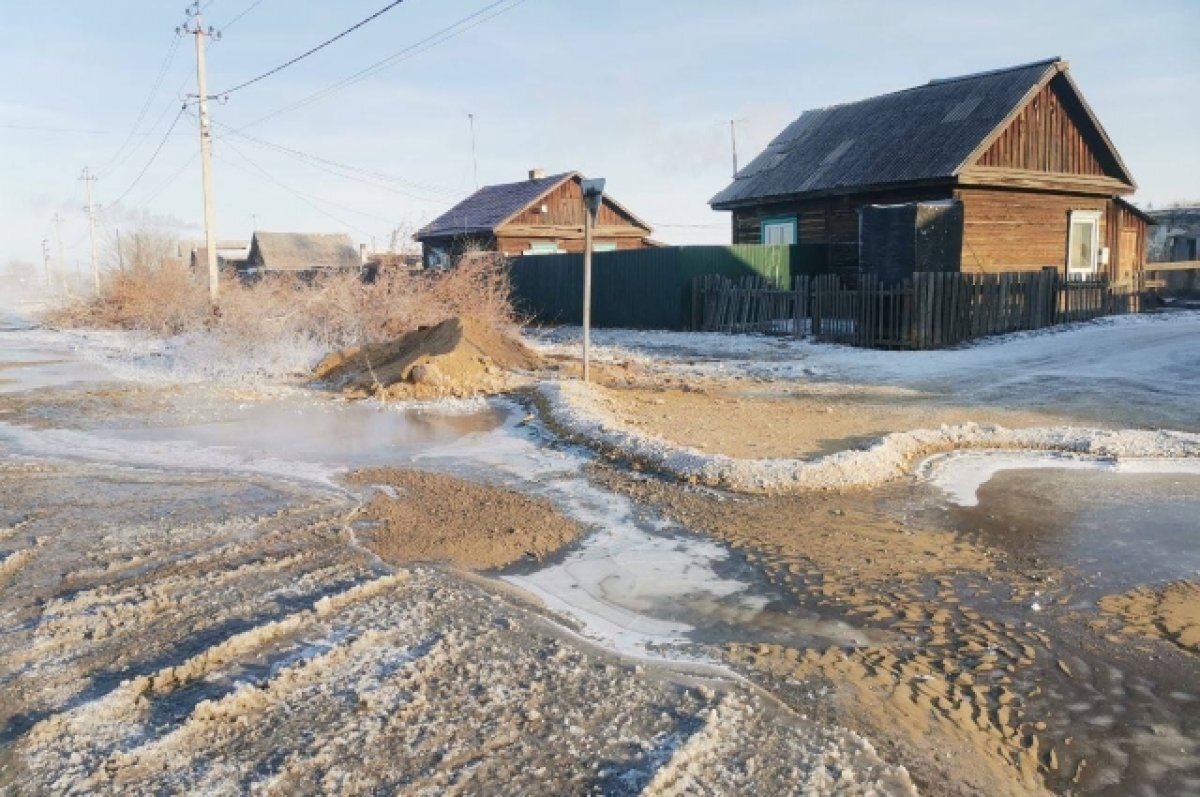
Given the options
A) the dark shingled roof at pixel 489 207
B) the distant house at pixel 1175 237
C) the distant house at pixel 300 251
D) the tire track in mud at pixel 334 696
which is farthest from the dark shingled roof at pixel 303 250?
the tire track in mud at pixel 334 696

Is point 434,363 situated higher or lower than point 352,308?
lower

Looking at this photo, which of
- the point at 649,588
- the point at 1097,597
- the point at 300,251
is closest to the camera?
the point at 1097,597

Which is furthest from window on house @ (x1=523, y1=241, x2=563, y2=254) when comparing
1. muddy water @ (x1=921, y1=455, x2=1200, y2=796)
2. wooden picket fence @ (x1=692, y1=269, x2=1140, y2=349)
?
muddy water @ (x1=921, y1=455, x2=1200, y2=796)

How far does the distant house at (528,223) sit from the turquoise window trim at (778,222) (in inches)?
388

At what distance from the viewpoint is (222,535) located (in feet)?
20.6

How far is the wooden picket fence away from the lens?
1767cm

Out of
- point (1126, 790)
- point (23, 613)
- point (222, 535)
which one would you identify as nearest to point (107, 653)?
point (23, 613)

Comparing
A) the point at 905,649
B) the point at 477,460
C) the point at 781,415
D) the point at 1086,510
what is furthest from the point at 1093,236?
the point at 905,649

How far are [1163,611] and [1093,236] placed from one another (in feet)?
74.1

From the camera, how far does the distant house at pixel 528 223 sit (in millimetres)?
34062

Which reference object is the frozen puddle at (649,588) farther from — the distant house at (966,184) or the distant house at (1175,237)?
the distant house at (1175,237)

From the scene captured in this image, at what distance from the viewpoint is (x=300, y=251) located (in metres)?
63.5

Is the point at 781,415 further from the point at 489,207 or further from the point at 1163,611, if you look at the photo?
the point at 489,207

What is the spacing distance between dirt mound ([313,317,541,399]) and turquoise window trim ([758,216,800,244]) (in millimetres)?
11536
